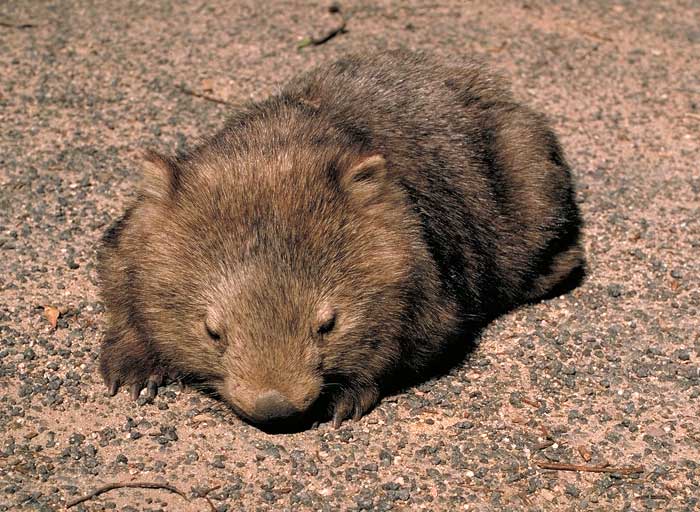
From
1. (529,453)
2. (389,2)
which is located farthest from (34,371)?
(389,2)

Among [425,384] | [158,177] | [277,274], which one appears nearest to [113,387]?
[158,177]

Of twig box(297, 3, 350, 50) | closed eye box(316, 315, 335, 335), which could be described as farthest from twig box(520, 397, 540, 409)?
twig box(297, 3, 350, 50)

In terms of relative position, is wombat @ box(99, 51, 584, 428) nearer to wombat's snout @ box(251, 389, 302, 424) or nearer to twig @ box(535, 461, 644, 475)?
wombat's snout @ box(251, 389, 302, 424)

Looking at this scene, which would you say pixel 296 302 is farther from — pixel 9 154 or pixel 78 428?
pixel 9 154

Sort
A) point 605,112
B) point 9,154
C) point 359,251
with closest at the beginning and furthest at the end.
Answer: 1. point 359,251
2. point 9,154
3. point 605,112

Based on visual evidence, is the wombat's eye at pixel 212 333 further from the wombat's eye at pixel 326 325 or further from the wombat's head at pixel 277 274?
the wombat's eye at pixel 326 325

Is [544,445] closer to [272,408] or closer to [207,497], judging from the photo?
[272,408]

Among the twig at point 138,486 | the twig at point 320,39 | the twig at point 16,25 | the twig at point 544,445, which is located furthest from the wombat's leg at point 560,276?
the twig at point 16,25
